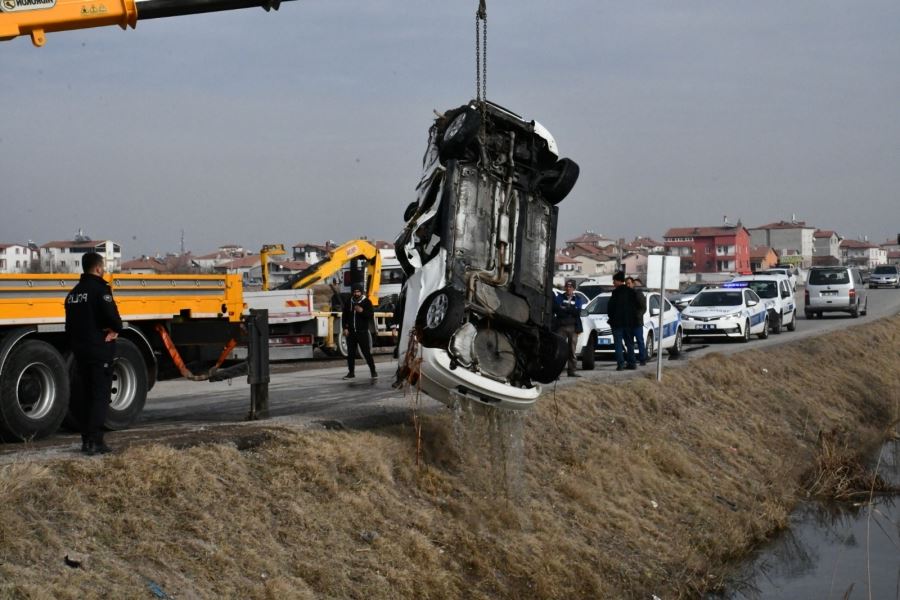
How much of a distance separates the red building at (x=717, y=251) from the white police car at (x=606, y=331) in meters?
111

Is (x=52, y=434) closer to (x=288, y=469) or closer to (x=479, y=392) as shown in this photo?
(x=288, y=469)

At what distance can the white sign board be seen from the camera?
1834 centimetres

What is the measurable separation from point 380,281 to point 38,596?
80.8 ft

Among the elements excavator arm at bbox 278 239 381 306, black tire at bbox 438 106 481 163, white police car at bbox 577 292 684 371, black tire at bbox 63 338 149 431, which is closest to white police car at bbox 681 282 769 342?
white police car at bbox 577 292 684 371

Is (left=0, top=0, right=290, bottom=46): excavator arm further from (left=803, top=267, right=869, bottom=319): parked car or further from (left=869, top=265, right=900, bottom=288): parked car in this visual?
(left=869, top=265, right=900, bottom=288): parked car

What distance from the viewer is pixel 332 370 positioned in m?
22.7

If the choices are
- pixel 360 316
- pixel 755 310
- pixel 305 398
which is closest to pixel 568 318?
pixel 360 316

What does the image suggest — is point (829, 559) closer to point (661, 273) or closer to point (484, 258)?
point (661, 273)

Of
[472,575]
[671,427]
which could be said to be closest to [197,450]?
[472,575]

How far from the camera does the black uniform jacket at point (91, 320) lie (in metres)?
9.40

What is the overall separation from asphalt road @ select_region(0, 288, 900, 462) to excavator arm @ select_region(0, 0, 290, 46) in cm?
378

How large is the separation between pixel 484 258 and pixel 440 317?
923 mm

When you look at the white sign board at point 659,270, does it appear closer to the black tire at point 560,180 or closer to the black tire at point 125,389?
the black tire at point 560,180

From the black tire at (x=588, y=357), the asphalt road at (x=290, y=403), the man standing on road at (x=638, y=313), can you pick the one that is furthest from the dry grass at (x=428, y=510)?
the black tire at (x=588, y=357)
